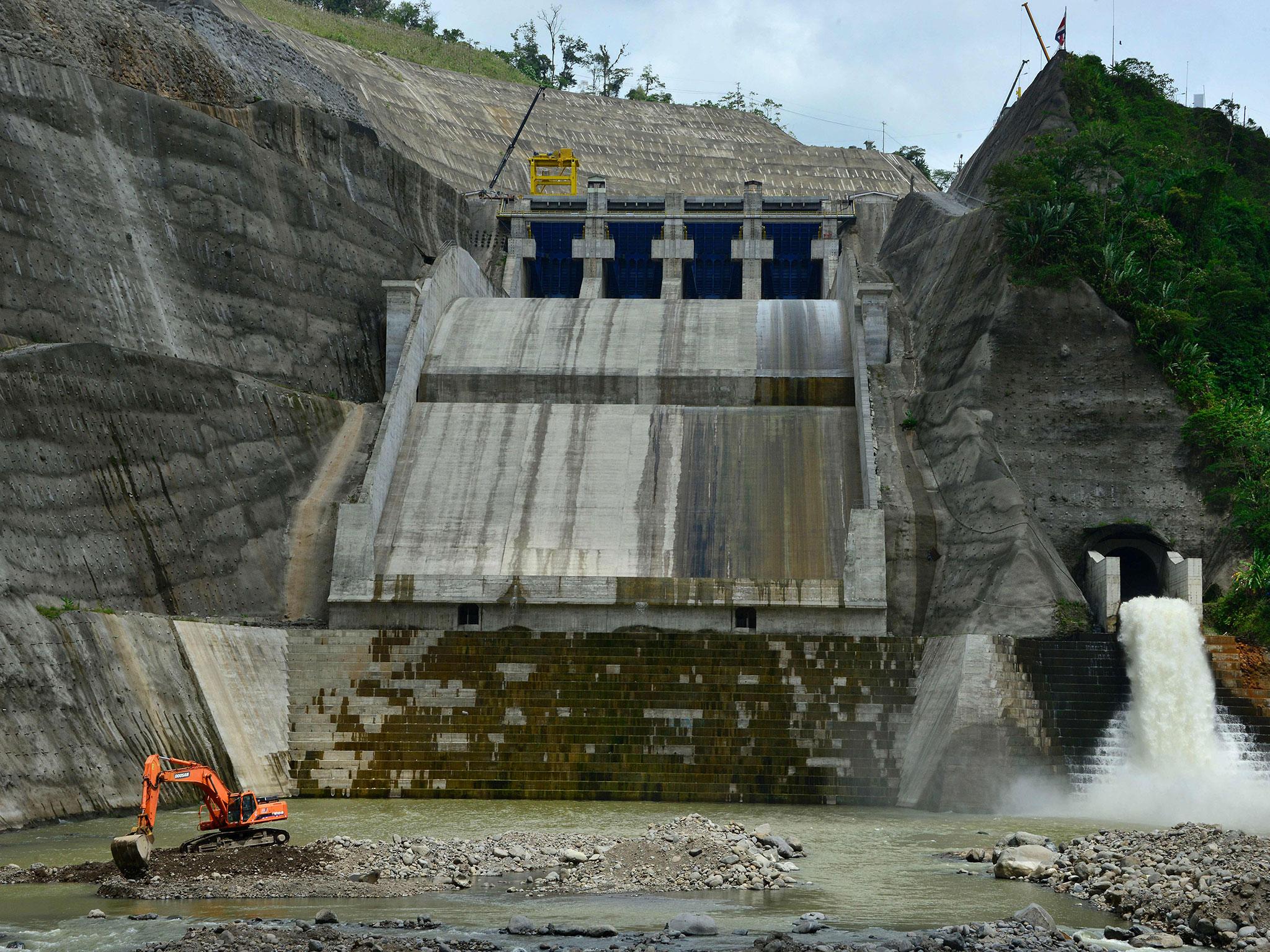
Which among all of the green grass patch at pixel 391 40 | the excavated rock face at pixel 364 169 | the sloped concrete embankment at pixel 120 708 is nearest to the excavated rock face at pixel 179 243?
the excavated rock face at pixel 364 169

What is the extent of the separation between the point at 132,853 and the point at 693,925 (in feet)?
20.2

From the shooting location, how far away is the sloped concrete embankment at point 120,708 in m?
19.2

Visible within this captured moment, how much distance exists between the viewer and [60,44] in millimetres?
30672

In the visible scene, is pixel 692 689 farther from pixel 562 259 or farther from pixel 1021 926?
pixel 562 259

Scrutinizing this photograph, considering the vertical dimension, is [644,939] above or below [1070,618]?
below

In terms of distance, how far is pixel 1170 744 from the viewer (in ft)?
79.9

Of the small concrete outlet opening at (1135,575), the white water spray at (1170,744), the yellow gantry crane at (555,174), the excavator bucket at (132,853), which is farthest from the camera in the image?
the yellow gantry crane at (555,174)

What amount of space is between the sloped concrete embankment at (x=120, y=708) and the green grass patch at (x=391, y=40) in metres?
54.0

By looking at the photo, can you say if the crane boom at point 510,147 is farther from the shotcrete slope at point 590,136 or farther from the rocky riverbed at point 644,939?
the rocky riverbed at point 644,939

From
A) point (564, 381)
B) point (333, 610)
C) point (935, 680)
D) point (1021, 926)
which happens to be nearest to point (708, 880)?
point (1021, 926)

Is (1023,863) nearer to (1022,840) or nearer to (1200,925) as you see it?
(1022,840)

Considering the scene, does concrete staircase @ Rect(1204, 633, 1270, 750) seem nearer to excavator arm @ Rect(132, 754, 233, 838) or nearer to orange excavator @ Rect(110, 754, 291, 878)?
orange excavator @ Rect(110, 754, 291, 878)

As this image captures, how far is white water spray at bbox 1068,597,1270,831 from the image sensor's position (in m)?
22.9

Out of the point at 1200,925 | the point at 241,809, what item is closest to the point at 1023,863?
the point at 1200,925
